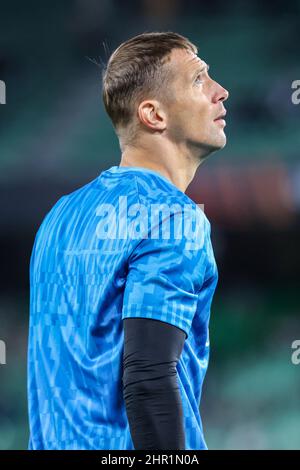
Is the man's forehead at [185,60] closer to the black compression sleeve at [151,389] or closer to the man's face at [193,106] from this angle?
the man's face at [193,106]

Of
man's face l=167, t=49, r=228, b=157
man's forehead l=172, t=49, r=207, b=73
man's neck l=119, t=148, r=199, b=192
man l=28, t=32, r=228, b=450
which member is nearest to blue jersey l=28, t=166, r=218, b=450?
man l=28, t=32, r=228, b=450

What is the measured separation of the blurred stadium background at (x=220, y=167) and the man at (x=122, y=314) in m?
4.63

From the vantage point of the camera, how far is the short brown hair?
5.75 ft

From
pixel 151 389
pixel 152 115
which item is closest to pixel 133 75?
pixel 152 115

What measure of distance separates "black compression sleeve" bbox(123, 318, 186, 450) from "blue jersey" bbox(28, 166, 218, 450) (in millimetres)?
42

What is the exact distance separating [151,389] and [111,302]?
0.19 meters

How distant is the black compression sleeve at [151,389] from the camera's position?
132 cm

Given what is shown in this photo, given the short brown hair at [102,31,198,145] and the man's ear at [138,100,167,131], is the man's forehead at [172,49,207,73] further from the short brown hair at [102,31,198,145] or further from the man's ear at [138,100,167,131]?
the man's ear at [138,100,167,131]

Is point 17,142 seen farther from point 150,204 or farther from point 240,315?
point 150,204

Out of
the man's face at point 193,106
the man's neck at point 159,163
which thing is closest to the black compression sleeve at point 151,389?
the man's neck at point 159,163

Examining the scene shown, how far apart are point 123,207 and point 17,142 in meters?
5.13

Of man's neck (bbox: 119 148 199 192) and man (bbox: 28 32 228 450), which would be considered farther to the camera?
man's neck (bbox: 119 148 199 192)

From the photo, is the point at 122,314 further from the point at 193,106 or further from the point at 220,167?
the point at 220,167

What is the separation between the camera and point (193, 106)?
70.4 inches
